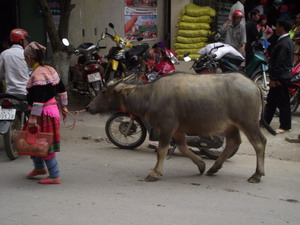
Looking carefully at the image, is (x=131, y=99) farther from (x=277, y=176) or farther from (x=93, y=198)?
(x=277, y=176)

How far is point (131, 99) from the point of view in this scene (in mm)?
5988

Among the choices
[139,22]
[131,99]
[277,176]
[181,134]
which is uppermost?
[139,22]

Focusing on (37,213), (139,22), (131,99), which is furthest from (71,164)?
(139,22)

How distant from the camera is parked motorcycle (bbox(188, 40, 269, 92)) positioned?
9.06 metres

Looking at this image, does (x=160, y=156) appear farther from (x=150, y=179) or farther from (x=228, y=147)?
(x=228, y=147)

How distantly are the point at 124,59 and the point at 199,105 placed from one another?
→ 4464mm

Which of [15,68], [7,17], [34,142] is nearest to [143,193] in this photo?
[34,142]

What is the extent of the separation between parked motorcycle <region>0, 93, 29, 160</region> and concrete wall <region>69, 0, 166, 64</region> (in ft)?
17.3

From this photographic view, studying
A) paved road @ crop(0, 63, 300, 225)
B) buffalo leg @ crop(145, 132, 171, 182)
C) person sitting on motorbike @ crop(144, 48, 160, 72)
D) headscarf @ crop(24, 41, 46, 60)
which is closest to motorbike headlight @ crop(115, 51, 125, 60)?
person sitting on motorbike @ crop(144, 48, 160, 72)

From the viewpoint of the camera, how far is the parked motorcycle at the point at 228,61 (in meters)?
9.06

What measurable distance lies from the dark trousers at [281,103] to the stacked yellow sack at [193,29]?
456 centimetres

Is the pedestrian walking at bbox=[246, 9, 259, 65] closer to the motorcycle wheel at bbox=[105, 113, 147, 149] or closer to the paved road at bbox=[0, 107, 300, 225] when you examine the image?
the paved road at bbox=[0, 107, 300, 225]

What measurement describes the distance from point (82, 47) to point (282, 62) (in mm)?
4459

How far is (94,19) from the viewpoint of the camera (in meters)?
12.1
